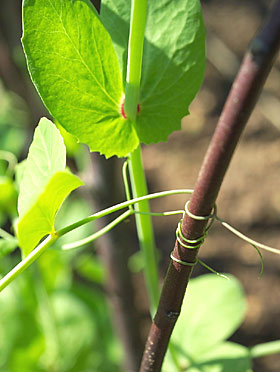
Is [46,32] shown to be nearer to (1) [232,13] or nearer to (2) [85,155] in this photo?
(2) [85,155]

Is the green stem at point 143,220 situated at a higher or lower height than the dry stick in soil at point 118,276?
higher

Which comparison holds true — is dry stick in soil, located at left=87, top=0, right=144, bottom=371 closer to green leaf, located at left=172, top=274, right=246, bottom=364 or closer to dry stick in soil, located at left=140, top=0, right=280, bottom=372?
green leaf, located at left=172, top=274, right=246, bottom=364

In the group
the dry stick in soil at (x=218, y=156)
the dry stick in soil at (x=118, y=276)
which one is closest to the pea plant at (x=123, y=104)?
the dry stick in soil at (x=218, y=156)

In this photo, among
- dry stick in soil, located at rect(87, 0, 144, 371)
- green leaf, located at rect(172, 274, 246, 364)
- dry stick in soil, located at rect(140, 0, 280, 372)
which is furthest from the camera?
dry stick in soil, located at rect(87, 0, 144, 371)

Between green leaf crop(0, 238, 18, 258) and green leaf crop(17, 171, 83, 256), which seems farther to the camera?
green leaf crop(0, 238, 18, 258)

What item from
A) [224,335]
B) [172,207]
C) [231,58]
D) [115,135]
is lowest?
[172,207]

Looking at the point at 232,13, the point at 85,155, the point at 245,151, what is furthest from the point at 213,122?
the point at 85,155

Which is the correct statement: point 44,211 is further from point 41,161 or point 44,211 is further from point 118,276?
point 118,276

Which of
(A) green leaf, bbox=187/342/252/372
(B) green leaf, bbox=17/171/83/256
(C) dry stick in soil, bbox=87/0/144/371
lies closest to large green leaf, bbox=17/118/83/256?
(B) green leaf, bbox=17/171/83/256

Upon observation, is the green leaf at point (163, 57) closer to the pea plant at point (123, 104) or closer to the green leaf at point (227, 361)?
the pea plant at point (123, 104)
